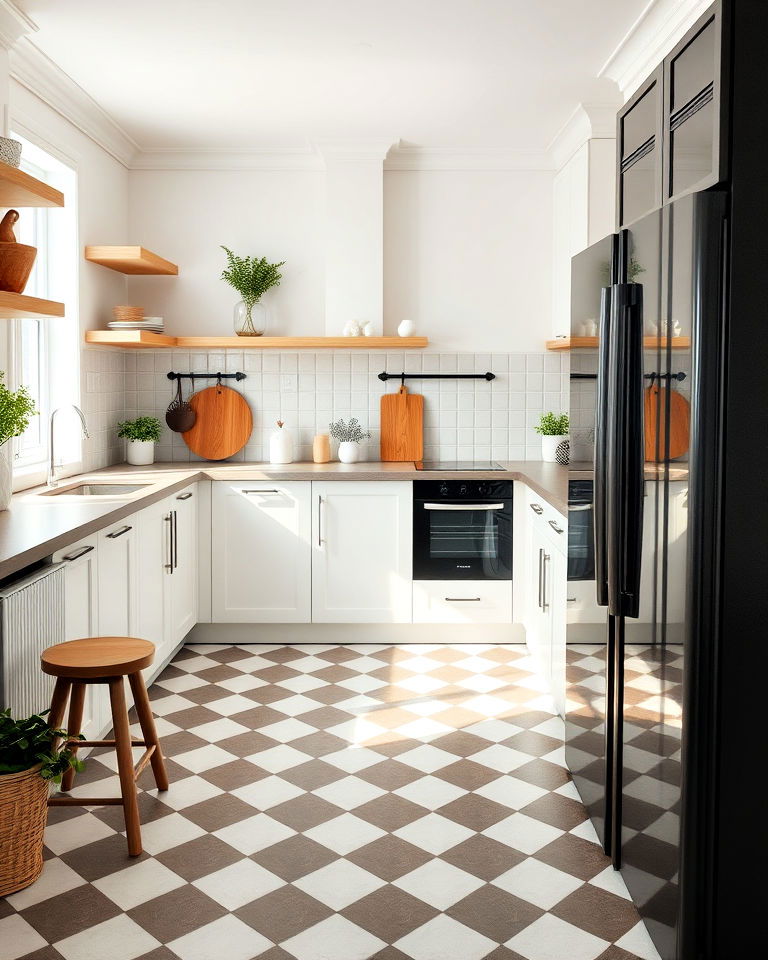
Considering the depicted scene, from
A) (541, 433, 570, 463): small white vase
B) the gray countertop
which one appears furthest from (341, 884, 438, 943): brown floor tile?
(541, 433, 570, 463): small white vase

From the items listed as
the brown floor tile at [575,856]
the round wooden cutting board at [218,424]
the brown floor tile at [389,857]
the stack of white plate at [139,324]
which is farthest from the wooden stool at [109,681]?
the round wooden cutting board at [218,424]

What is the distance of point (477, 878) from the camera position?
2.53m

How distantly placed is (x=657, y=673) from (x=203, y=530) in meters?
3.12

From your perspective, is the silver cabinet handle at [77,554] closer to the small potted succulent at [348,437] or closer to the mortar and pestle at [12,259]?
the mortar and pestle at [12,259]

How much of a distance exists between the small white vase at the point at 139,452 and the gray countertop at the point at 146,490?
0.18ft

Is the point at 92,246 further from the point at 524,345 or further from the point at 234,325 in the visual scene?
the point at 524,345

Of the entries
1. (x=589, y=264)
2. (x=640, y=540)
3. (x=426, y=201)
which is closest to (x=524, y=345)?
(x=426, y=201)

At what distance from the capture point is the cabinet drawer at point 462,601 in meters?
4.83

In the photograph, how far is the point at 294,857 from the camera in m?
2.65

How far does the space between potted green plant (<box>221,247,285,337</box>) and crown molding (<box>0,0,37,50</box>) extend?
1.87 m

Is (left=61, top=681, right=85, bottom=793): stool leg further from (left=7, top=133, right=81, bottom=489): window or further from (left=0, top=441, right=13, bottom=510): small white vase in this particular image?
(left=7, top=133, right=81, bottom=489): window

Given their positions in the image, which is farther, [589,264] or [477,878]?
[589,264]

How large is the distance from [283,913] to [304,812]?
22.8 inches

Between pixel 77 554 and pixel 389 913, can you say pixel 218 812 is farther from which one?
pixel 77 554
